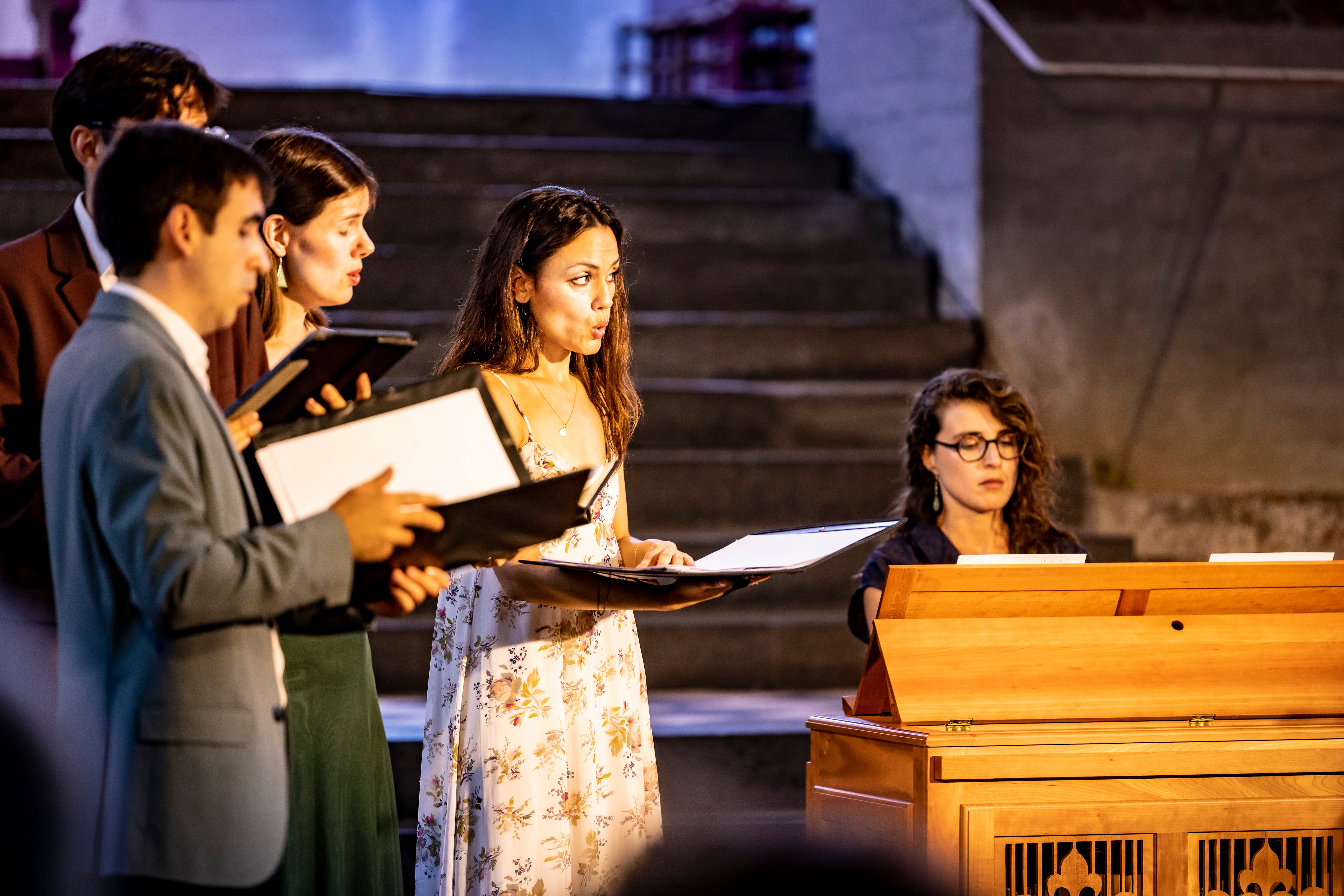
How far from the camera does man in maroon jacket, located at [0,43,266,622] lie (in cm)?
186

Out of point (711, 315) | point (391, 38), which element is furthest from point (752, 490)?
point (391, 38)

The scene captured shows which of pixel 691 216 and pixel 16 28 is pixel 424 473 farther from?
pixel 16 28

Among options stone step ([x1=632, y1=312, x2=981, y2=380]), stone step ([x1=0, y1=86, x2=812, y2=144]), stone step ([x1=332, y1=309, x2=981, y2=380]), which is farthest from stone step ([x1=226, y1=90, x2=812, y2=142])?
stone step ([x1=632, y1=312, x2=981, y2=380])

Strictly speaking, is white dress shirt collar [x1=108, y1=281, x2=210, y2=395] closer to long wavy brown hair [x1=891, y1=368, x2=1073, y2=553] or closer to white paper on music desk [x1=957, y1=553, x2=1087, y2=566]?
white paper on music desk [x1=957, y1=553, x2=1087, y2=566]

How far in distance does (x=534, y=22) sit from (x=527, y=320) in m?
7.41

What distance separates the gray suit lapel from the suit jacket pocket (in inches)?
9.3

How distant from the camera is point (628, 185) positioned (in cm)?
565

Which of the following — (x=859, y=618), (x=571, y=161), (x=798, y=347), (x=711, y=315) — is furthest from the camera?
(x=571, y=161)

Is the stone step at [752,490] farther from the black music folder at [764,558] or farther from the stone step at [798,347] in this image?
the black music folder at [764,558]

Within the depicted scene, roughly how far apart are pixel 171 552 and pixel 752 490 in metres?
3.11

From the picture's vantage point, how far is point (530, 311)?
2.35 meters

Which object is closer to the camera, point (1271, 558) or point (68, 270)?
point (68, 270)

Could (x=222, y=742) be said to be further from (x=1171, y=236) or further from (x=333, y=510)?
(x=1171, y=236)

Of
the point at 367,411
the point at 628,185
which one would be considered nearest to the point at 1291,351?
the point at 628,185
